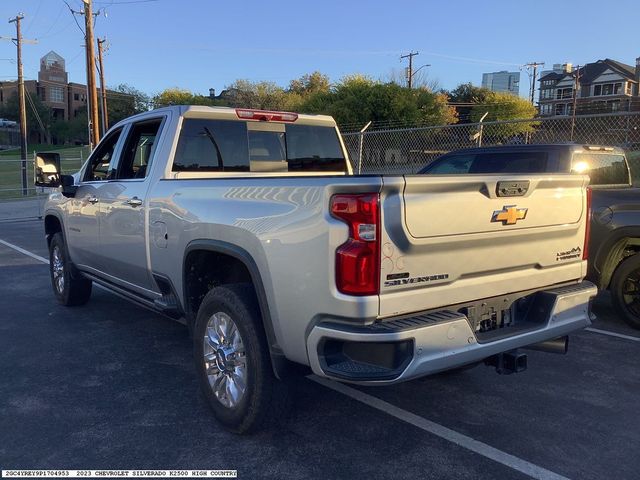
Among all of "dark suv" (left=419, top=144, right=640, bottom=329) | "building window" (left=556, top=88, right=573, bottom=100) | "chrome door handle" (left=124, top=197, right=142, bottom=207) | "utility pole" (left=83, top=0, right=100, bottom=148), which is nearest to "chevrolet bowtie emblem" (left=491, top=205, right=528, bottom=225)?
"dark suv" (left=419, top=144, right=640, bottom=329)

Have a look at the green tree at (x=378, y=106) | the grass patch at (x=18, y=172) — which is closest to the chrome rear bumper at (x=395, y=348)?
the grass patch at (x=18, y=172)

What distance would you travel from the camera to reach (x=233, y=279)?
4035 millimetres

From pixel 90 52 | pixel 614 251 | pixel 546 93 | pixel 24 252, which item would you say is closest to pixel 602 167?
pixel 614 251

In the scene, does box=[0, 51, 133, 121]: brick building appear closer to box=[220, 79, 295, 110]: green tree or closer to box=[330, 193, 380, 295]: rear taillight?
box=[220, 79, 295, 110]: green tree

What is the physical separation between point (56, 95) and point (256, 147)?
97.7m

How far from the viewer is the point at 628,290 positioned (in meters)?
6.09

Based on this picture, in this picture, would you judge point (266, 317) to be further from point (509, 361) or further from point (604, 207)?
point (604, 207)

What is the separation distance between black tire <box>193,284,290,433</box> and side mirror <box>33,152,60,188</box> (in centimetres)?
329

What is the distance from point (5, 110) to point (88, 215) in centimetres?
9482

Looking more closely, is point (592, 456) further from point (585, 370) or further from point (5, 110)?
point (5, 110)

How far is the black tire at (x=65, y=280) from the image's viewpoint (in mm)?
6457

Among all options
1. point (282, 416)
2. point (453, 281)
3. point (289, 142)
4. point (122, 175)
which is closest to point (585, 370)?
point (453, 281)

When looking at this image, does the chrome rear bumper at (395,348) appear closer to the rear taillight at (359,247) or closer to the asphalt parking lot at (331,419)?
the rear taillight at (359,247)

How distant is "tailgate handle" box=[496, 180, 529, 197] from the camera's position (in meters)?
3.27
